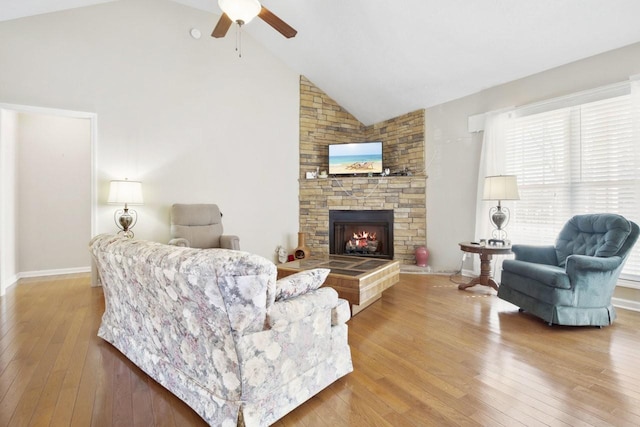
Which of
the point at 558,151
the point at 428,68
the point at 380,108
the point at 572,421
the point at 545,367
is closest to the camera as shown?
the point at 572,421

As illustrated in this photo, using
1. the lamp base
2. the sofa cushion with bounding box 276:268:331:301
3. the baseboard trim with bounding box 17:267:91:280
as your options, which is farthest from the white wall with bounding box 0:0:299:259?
the sofa cushion with bounding box 276:268:331:301

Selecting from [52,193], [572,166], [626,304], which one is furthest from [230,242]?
[626,304]

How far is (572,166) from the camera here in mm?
3414

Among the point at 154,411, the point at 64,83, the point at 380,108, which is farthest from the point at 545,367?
the point at 64,83

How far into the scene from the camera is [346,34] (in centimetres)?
415

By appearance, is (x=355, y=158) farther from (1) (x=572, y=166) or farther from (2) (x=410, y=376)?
(2) (x=410, y=376)

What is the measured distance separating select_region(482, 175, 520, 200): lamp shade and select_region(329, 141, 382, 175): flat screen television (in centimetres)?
192

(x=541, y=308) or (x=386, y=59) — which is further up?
(x=386, y=59)

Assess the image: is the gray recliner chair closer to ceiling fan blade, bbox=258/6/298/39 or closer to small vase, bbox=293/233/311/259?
small vase, bbox=293/233/311/259

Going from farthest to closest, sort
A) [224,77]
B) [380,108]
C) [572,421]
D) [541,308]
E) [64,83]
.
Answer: [380,108], [224,77], [64,83], [541,308], [572,421]

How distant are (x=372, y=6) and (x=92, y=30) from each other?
3.41 metres

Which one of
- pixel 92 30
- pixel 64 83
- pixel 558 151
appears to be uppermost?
pixel 92 30

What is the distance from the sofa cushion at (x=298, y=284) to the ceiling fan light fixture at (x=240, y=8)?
7.31 feet

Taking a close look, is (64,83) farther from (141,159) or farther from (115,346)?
(115,346)
